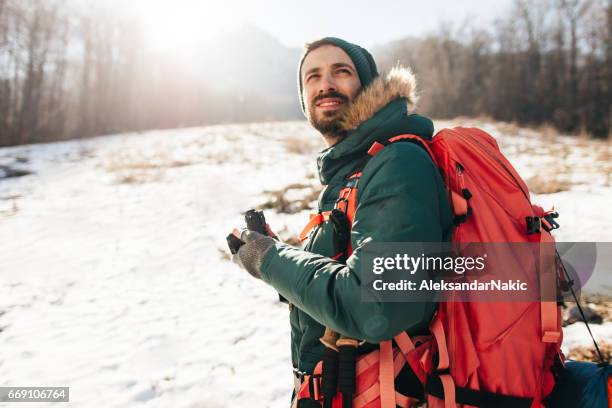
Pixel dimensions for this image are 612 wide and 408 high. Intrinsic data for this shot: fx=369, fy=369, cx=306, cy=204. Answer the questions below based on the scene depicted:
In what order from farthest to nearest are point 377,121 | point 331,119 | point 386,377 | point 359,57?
point 359,57
point 331,119
point 377,121
point 386,377

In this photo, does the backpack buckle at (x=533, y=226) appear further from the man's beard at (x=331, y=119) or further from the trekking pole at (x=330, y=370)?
the man's beard at (x=331, y=119)

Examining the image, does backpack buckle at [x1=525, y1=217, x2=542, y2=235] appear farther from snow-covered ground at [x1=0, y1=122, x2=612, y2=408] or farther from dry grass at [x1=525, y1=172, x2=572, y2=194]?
dry grass at [x1=525, y1=172, x2=572, y2=194]

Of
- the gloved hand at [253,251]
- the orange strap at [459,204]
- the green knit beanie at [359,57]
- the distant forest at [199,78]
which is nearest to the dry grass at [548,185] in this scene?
the green knit beanie at [359,57]

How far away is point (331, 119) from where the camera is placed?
1779 mm

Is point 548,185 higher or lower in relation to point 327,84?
lower

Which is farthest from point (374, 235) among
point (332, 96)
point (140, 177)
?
point (140, 177)

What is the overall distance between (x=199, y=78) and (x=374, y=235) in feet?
129

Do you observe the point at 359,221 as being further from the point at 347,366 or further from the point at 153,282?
the point at 153,282

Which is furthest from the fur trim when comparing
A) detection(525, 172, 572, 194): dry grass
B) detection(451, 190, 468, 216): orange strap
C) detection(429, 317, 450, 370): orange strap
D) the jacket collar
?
detection(525, 172, 572, 194): dry grass

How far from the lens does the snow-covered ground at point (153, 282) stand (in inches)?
114

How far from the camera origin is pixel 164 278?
4590 millimetres

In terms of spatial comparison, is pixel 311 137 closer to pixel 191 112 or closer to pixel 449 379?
pixel 449 379

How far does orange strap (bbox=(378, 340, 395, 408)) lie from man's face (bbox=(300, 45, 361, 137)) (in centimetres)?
101

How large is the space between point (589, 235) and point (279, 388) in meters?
3.94
